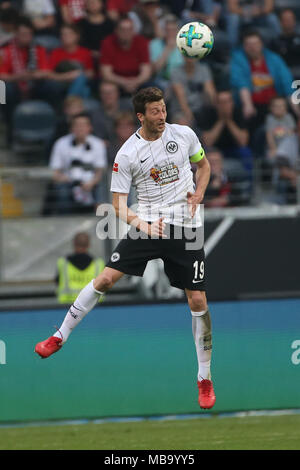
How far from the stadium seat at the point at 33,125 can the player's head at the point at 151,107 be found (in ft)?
21.4

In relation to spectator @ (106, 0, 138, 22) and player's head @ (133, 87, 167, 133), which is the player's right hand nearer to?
player's head @ (133, 87, 167, 133)

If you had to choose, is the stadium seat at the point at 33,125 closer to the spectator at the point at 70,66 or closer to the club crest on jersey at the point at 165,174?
the spectator at the point at 70,66

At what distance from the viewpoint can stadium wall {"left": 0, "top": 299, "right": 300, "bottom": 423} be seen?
1270cm

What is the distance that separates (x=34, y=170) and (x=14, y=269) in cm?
151

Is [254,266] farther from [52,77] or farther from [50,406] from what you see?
[52,77]

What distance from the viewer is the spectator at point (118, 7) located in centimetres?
1656

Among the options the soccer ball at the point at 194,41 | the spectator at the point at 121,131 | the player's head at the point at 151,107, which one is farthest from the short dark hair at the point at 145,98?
the spectator at the point at 121,131

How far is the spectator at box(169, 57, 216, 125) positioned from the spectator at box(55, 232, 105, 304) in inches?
118

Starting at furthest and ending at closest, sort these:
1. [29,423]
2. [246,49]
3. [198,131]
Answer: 1. [246,49]
2. [198,131]
3. [29,423]

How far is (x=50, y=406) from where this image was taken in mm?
12695

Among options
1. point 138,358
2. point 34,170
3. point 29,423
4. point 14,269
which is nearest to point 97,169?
point 34,170

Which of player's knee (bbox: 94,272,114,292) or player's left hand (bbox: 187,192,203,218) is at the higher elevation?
player's left hand (bbox: 187,192,203,218)

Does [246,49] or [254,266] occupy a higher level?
[246,49]
